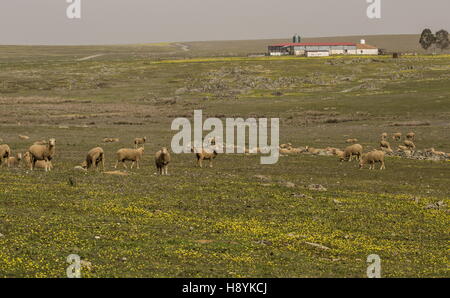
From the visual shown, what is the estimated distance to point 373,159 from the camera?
142ft

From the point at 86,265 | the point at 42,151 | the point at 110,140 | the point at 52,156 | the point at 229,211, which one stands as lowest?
the point at 110,140

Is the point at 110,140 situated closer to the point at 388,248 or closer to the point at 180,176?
the point at 180,176

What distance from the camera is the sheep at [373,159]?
43.1 meters

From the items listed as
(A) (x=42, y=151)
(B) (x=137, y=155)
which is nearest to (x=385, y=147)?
(B) (x=137, y=155)

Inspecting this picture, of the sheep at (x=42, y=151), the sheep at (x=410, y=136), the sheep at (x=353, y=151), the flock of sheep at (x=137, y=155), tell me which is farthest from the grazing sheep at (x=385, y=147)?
the sheep at (x=42, y=151)

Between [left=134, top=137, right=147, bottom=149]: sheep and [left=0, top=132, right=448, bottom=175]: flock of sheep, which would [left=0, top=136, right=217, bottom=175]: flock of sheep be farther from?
[left=134, top=137, right=147, bottom=149]: sheep

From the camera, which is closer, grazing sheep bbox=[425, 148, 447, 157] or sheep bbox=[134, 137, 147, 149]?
grazing sheep bbox=[425, 148, 447, 157]

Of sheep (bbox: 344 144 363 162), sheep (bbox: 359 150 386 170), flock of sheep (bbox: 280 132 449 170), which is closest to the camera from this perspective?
sheep (bbox: 359 150 386 170)

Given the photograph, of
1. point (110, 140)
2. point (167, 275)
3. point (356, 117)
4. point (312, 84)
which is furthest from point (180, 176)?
point (312, 84)

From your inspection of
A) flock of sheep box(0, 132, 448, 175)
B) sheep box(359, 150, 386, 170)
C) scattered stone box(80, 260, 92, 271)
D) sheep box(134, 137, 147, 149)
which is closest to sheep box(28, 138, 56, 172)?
flock of sheep box(0, 132, 448, 175)

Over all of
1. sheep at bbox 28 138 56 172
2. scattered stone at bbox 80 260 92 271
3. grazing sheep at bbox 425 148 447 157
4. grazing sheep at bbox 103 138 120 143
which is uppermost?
sheep at bbox 28 138 56 172

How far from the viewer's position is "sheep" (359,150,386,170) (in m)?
43.1

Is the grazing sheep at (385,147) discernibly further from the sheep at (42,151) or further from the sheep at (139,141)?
the sheep at (42,151)

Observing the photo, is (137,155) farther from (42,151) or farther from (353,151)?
(353,151)
